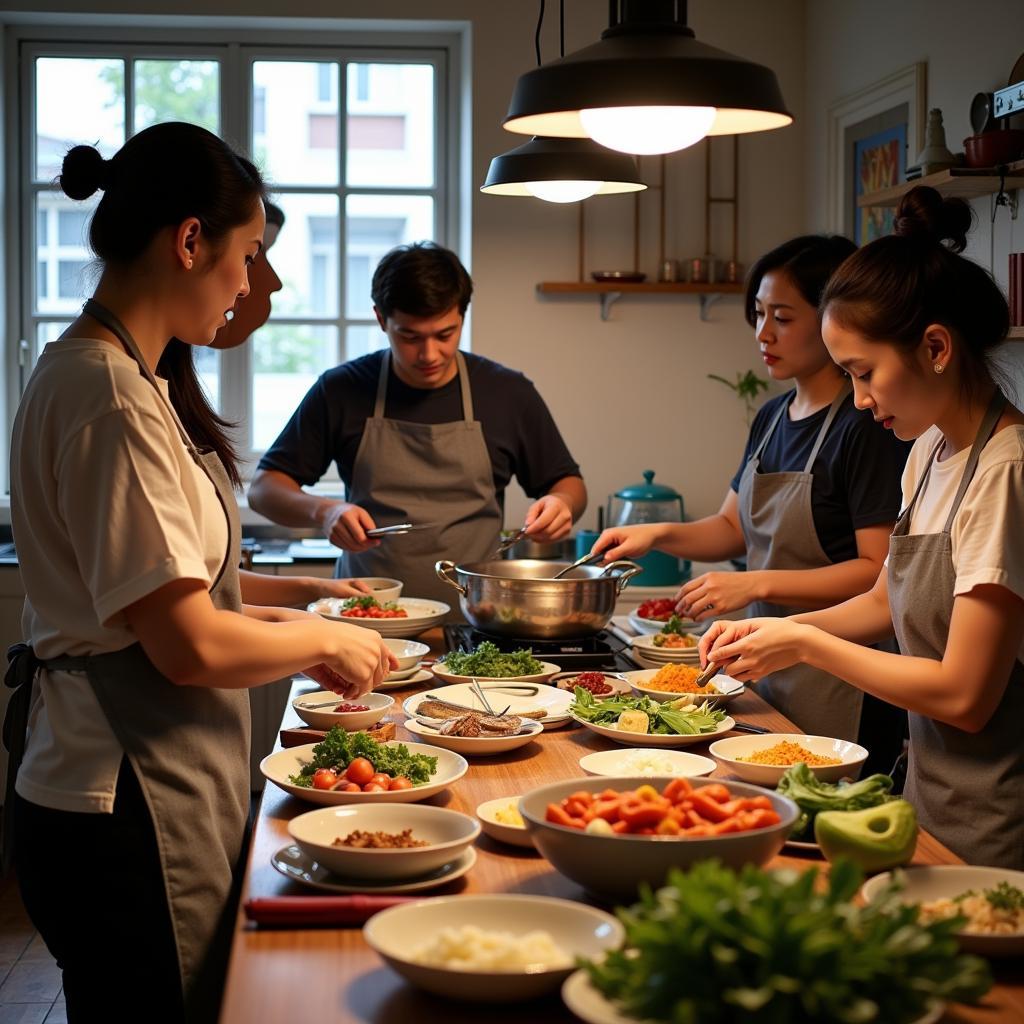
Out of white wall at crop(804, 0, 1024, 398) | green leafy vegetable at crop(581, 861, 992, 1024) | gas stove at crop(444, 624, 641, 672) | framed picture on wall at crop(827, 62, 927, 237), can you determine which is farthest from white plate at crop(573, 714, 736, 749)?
framed picture on wall at crop(827, 62, 927, 237)

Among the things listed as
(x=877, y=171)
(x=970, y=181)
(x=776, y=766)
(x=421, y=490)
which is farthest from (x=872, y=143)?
(x=776, y=766)

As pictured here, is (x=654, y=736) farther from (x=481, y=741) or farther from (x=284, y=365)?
(x=284, y=365)

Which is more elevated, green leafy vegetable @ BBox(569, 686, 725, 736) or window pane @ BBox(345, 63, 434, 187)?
window pane @ BBox(345, 63, 434, 187)

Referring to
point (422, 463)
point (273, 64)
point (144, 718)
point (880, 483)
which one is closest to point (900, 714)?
point (880, 483)

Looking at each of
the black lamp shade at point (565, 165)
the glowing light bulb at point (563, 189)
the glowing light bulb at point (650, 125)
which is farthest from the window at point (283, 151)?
the glowing light bulb at point (650, 125)

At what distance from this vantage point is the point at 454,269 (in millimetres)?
3279

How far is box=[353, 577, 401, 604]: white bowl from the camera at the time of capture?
2992 millimetres

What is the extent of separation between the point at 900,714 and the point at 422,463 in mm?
1414

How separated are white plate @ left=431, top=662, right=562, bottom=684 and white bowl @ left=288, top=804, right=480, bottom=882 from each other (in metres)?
0.79

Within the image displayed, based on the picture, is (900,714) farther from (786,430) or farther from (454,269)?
(454,269)

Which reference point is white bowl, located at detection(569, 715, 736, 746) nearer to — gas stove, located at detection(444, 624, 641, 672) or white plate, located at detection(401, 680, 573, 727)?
white plate, located at detection(401, 680, 573, 727)

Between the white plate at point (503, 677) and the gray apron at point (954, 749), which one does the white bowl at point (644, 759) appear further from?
the white plate at point (503, 677)

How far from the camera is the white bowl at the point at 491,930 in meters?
1.14

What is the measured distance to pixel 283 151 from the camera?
16.9 ft
